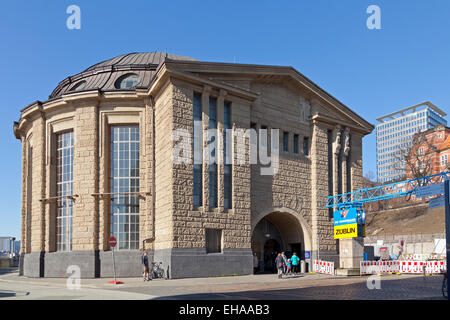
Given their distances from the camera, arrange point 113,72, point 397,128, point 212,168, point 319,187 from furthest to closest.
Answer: point 397,128
point 319,187
point 113,72
point 212,168

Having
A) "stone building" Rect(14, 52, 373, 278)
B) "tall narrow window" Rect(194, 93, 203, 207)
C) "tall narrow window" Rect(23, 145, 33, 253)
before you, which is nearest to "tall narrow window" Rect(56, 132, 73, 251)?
"stone building" Rect(14, 52, 373, 278)

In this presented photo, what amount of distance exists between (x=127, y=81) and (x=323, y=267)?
18096 mm

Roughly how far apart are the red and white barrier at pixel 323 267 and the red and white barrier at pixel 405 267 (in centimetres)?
237

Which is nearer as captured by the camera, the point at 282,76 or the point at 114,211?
the point at 114,211

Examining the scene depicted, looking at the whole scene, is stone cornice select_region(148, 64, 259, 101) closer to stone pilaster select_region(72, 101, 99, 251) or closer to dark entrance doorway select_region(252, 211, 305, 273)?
stone pilaster select_region(72, 101, 99, 251)

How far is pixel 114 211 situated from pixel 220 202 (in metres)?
7.18

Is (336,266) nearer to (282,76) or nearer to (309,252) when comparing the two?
(309,252)

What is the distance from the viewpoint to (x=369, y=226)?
8325cm

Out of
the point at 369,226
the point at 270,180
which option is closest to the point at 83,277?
the point at 270,180

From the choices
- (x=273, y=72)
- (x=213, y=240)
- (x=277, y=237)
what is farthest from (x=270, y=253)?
(x=273, y=72)

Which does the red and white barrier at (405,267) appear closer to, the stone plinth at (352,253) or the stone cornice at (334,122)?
the stone plinth at (352,253)

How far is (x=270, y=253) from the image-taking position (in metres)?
36.5

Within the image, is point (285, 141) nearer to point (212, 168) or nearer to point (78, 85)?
point (212, 168)

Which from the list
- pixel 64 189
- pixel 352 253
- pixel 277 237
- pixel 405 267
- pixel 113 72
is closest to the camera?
pixel 352 253
